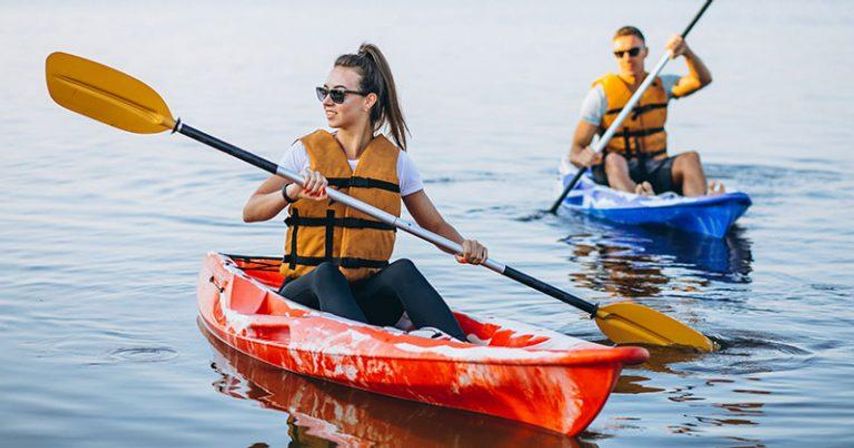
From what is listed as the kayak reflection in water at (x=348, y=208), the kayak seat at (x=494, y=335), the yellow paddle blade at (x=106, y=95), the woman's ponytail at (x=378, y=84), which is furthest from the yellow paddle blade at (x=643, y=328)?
the yellow paddle blade at (x=106, y=95)

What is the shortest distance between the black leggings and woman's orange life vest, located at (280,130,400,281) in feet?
0.29

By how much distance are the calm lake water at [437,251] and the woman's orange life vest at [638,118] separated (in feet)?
1.67

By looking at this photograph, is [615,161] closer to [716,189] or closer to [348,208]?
[716,189]

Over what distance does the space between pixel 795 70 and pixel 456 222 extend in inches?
423

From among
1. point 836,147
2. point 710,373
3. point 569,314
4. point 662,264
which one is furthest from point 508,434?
point 836,147

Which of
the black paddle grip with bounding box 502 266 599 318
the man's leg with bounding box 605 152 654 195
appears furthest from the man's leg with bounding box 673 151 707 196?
the black paddle grip with bounding box 502 266 599 318

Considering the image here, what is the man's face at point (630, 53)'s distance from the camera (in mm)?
8906

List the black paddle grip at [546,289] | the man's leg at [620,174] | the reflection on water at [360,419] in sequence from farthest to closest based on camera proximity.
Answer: the man's leg at [620,174], the black paddle grip at [546,289], the reflection on water at [360,419]

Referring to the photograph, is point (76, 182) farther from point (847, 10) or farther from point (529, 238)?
point (847, 10)

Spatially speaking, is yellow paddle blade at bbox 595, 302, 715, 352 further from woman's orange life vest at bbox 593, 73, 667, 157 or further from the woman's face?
woman's orange life vest at bbox 593, 73, 667, 157

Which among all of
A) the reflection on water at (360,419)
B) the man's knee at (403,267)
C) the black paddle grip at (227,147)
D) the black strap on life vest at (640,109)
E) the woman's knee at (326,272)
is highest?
the black strap on life vest at (640,109)

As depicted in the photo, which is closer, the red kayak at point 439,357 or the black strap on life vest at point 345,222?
the red kayak at point 439,357

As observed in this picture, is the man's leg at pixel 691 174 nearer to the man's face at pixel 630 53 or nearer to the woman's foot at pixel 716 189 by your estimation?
the woman's foot at pixel 716 189

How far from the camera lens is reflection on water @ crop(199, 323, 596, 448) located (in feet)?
15.2
